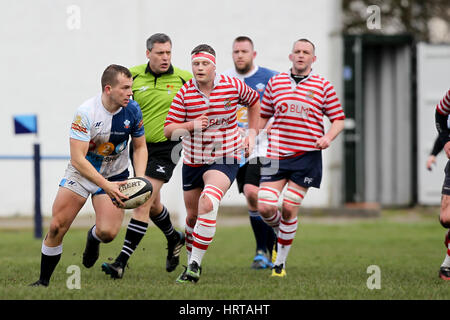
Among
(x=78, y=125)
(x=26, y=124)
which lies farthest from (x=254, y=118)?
(x=26, y=124)

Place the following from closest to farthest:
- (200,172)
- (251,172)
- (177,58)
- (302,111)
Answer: (200,172)
(302,111)
(251,172)
(177,58)

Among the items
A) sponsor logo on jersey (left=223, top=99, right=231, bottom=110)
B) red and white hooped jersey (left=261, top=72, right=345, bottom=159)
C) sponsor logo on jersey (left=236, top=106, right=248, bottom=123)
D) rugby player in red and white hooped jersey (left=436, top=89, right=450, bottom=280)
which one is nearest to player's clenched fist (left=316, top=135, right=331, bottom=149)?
red and white hooped jersey (left=261, top=72, right=345, bottom=159)

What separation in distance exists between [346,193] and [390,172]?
1687 millimetres

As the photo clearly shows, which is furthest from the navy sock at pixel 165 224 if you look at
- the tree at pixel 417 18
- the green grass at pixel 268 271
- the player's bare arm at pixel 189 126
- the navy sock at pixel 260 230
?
the tree at pixel 417 18

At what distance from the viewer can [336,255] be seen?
34.7ft

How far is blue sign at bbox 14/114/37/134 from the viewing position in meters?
12.7

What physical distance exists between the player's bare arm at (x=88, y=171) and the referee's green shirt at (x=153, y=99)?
1505mm

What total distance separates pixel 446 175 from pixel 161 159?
→ 289 centimetres

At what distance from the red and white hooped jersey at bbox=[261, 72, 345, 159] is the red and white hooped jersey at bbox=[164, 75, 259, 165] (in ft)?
1.98

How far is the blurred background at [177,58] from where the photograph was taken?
637 inches

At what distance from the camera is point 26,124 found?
1269 centimetres

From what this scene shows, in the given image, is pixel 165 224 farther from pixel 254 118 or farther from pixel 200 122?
pixel 200 122

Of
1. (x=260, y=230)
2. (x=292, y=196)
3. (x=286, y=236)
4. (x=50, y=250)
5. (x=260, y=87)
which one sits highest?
(x=260, y=87)

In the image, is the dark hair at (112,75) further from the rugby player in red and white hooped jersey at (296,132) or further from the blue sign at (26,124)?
the blue sign at (26,124)
